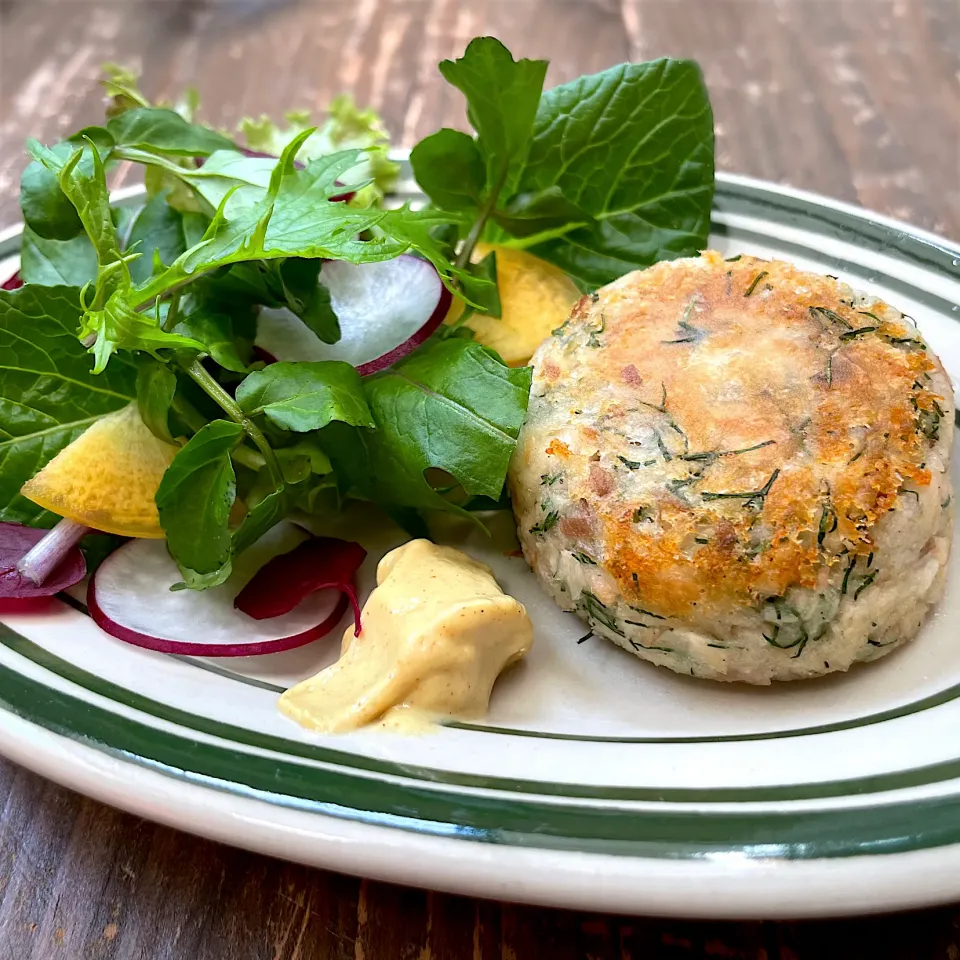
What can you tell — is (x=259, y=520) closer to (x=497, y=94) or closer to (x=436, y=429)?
(x=436, y=429)

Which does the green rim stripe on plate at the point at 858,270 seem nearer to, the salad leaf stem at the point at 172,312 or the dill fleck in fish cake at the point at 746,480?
the dill fleck in fish cake at the point at 746,480

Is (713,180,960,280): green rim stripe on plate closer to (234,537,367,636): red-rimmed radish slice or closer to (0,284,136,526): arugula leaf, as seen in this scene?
(234,537,367,636): red-rimmed radish slice

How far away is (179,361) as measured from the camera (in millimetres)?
1868

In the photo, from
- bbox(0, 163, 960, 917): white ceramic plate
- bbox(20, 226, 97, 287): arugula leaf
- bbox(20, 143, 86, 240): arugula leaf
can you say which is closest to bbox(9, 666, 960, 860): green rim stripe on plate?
bbox(0, 163, 960, 917): white ceramic plate

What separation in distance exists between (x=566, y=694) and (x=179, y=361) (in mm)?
1014

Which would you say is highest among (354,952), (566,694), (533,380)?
(533,380)

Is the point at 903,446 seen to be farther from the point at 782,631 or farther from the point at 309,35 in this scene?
the point at 309,35

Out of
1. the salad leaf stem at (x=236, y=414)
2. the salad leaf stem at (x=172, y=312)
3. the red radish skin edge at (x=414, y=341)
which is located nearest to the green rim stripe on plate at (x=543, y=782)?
the salad leaf stem at (x=236, y=414)

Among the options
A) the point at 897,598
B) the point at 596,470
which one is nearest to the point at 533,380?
the point at 596,470

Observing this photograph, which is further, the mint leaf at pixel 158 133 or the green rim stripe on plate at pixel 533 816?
the mint leaf at pixel 158 133

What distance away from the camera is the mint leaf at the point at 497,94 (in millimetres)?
2090

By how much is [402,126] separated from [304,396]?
2.63 meters

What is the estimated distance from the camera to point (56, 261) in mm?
2334

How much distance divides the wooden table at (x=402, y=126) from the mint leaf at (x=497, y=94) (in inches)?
65.0
